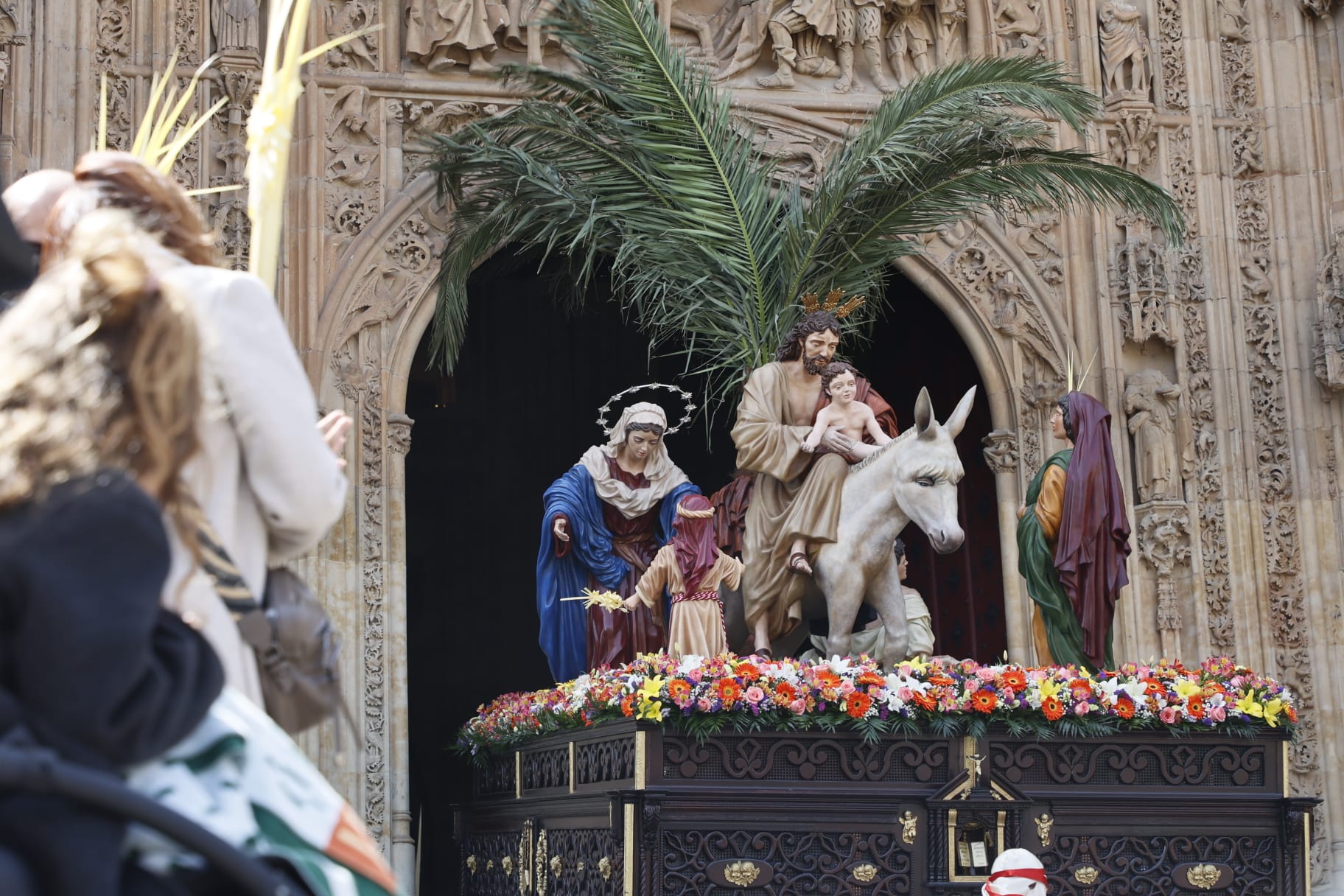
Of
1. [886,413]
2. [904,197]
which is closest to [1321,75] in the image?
[904,197]

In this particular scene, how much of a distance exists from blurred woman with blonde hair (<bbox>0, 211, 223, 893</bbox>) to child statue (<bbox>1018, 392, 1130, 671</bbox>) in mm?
9828

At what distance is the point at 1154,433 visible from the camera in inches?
584

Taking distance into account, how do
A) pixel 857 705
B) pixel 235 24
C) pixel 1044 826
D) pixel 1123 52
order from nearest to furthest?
1. pixel 857 705
2. pixel 1044 826
3. pixel 235 24
4. pixel 1123 52

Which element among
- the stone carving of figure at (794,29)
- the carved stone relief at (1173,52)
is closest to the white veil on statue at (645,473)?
the stone carving of figure at (794,29)

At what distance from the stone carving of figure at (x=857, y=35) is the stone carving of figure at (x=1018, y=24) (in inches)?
41.4

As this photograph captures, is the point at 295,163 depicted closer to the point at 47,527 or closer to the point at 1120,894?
the point at 1120,894

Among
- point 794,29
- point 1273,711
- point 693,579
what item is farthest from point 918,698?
point 794,29

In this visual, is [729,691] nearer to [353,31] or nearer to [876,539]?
[876,539]

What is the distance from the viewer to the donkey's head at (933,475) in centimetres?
1062

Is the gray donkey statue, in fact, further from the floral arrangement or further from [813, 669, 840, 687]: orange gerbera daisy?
[813, 669, 840, 687]: orange gerbera daisy

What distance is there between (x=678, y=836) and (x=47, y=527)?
8.04m

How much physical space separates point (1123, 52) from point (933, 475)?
6548mm

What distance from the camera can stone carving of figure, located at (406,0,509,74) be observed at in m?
14.9

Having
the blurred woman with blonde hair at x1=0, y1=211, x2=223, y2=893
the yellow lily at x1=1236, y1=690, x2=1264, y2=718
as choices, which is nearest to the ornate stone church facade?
the yellow lily at x1=1236, y1=690, x2=1264, y2=718
